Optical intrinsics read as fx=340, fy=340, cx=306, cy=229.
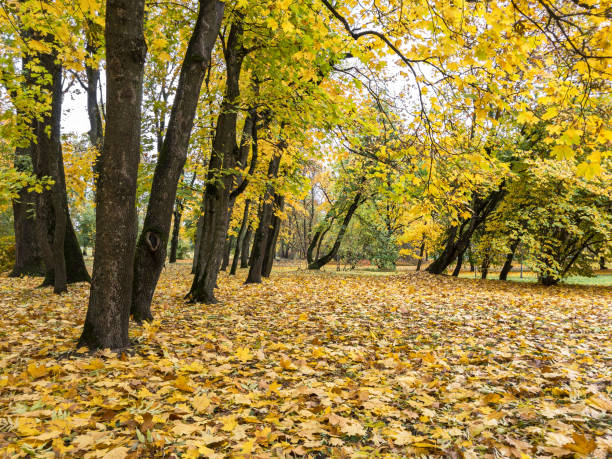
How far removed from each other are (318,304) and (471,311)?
121 inches

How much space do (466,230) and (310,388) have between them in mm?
14611

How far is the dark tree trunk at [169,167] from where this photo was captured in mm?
4930

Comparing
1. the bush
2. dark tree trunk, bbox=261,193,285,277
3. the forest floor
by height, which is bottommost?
the bush

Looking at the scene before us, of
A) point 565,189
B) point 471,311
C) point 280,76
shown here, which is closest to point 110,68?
point 280,76

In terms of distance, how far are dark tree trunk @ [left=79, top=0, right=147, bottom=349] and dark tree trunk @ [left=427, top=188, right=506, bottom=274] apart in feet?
45.5

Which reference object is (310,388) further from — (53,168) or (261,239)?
(261,239)

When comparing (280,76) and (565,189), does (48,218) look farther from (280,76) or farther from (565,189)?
(565,189)

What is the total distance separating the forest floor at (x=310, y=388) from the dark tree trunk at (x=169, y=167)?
75 centimetres

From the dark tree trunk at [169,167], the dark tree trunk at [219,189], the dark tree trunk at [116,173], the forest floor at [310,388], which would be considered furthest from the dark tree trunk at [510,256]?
the dark tree trunk at [116,173]

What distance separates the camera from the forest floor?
7.15 feet

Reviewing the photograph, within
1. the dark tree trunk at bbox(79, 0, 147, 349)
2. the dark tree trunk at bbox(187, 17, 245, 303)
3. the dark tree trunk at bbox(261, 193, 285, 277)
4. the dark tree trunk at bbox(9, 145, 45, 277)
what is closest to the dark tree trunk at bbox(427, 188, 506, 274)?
the dark tree trunk at bbox(261, 193, 285, 277)

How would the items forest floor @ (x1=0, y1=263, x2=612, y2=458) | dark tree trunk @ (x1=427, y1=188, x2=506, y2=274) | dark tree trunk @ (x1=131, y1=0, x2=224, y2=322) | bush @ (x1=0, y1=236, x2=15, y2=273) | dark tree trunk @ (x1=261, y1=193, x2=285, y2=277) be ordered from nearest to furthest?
forest floor @ (x1=0, y1=263, x2=612, y2=458)
dark tree trunk @ (x1=131, y1=0, x2=224, y2=322)
bush @ (x1=0, y1=236, x2=15, y2=273)
dark tree trunk @ (x1=261, y1=193, x2=285, y2=277)
dark tree trunk @ (x1=427, y1=188, x2=506, y2=274)

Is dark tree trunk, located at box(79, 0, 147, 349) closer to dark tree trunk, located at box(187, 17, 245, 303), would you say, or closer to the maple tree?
the maple tree

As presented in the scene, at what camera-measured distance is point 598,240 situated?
12.7 metres
